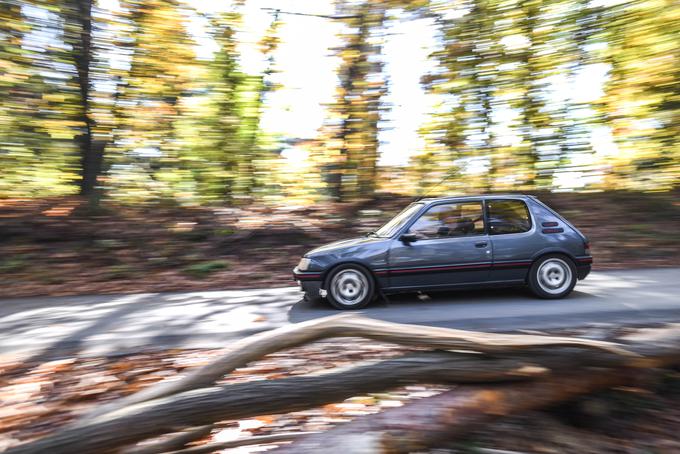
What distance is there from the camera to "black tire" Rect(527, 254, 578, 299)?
24.0 feet

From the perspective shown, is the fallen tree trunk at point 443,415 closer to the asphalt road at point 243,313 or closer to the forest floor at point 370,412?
the forest floor at point 370,412

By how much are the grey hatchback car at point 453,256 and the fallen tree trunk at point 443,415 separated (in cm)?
374

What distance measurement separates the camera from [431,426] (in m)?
2.92

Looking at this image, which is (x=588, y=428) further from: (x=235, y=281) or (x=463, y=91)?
(x=463, y=91)

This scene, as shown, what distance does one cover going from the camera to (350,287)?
23.7 feet

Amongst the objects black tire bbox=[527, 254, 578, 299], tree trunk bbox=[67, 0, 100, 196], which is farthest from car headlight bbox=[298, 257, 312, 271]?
tree trunk bbox=[67, 0, 100, 196]

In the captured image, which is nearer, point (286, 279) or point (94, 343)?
point (94, 343)

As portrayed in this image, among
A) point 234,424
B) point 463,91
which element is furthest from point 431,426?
point 463,91

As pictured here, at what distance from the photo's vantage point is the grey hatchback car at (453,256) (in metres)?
7.16

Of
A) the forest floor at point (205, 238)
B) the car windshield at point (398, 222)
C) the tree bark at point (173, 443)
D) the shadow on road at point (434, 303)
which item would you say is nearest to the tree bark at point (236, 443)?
the tree bark at point (173, 443)

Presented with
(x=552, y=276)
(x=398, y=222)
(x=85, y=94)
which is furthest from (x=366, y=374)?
(x=85, y=94)

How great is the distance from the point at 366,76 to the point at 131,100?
249 inches

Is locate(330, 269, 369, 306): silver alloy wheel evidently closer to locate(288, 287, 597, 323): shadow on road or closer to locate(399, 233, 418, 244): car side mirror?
locate(288, 287, 597, 323): shadow on road

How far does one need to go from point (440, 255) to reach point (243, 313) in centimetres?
293
